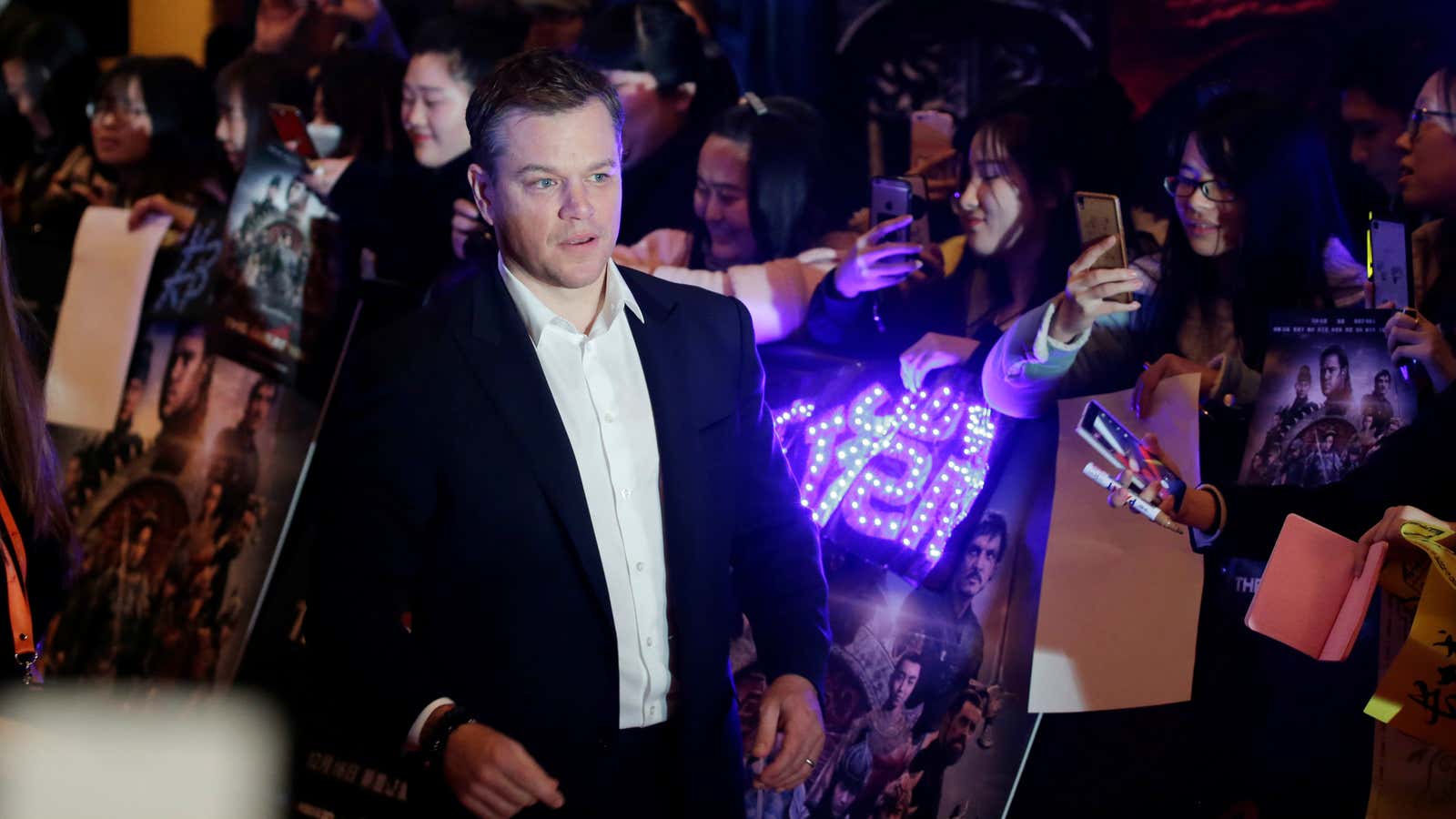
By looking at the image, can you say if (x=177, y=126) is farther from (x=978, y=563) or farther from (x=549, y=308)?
(x=978, y=563)

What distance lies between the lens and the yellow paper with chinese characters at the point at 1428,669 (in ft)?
6.09

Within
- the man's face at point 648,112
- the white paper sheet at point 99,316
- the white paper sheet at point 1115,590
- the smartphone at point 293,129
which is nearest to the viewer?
the white paper sheet at point 1115,590

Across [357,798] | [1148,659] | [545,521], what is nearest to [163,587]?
[357,798]

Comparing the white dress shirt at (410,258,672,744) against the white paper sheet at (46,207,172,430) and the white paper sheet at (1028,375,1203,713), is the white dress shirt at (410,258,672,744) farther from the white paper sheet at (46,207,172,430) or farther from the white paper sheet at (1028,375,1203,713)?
the white paper sheet at (46,207,172,430)

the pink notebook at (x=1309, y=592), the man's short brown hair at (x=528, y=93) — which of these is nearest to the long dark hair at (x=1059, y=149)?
the pink notebook at (x=1309, y=592)

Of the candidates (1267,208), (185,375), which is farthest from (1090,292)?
(185,375)

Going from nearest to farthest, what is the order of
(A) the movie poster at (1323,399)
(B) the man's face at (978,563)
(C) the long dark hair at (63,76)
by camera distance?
1. (A) the movie poster at (1323,399)
2. (B) the man's face at (978,563)
3. (C) the long dark hair at (63,76)

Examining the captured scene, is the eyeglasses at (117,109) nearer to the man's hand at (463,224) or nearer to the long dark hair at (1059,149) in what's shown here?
the man's hand at (463,224)

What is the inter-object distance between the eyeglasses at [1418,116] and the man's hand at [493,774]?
214cm

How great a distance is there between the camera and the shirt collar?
6.60 ft

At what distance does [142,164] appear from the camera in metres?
4.21

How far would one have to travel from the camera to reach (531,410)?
1925 mm

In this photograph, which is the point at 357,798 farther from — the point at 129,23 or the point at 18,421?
the point at 129,23

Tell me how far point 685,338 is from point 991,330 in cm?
101
